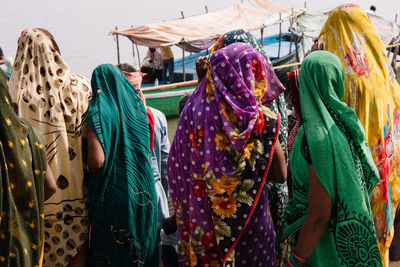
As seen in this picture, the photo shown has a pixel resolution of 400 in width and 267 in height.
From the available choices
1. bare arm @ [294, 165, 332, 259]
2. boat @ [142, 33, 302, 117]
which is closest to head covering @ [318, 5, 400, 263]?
bare arm @ [294, 165, 332, 259]

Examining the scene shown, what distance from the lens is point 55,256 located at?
6.98ft

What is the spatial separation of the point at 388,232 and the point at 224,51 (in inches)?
Answer: 49.0

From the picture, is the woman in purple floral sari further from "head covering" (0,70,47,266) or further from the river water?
the river water

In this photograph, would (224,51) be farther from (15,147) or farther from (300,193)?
(15,147)

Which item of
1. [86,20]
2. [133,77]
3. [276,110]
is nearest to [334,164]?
[276,110]

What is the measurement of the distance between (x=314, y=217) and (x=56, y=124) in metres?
1.20

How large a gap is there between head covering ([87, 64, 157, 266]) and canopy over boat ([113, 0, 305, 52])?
9212mm


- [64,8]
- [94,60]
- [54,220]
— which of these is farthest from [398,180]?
[64,8]

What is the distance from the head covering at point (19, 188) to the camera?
142 cm

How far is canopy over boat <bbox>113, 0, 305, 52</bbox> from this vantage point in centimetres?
1145

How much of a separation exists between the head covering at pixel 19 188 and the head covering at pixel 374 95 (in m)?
1.59

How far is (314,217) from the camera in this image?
5.76ft

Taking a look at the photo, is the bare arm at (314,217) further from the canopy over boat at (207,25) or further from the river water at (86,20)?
the river water at (86,20)

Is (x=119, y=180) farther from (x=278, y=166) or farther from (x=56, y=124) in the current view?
(x=278, y=166)
